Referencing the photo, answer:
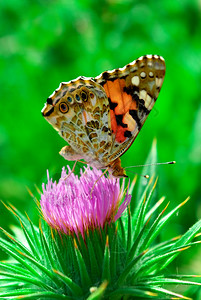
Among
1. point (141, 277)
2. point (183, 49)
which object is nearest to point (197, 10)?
point (183, 49)

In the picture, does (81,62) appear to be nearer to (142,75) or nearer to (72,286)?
(142,75)

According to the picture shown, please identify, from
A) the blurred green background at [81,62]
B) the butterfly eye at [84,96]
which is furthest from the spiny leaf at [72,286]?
the blurred green background at [81,62]

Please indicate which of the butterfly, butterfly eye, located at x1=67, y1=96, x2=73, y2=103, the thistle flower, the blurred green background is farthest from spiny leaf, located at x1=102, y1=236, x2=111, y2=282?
the blurred green background

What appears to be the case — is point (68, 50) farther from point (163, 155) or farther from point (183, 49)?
point (163, 155)

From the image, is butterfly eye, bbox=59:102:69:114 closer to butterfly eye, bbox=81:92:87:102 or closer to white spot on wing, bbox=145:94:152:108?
butterfly eye, bbox=81:92:87:102

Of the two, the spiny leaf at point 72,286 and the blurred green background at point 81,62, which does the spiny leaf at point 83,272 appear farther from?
the blurred green background at point 81,62

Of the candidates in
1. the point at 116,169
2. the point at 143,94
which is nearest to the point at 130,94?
the point at 143,94
